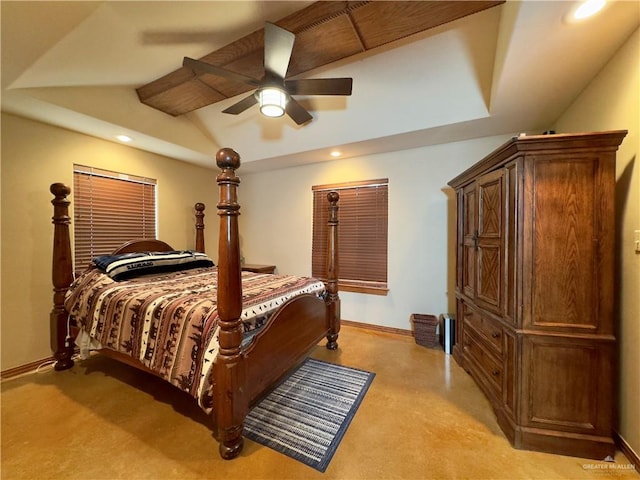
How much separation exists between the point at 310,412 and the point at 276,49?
2.47 metres

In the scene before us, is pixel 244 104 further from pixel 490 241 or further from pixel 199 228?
pixel 490 241

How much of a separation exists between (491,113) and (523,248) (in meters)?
1.46

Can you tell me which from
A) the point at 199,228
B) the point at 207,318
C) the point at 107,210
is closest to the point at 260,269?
the point at 199,228

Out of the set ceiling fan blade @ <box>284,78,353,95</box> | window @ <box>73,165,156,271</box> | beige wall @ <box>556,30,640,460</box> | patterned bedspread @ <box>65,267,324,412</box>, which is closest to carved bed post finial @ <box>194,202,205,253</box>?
window @ <box>73,165,156,271</box>

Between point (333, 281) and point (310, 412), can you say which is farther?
point (333, 281)

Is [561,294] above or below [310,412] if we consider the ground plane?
above

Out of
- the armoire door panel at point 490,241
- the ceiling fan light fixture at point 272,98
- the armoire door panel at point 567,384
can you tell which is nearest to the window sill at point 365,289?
the armoire door panel at point 490,241

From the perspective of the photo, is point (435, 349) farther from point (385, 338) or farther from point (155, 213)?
point (155, 213)

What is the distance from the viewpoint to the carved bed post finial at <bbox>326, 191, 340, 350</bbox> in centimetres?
272

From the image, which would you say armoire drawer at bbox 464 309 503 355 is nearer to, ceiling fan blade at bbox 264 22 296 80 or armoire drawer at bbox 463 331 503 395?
armoire drawer at bbox 463 331 503 395

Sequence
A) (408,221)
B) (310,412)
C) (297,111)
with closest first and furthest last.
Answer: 1. (310,412)
2. (297,111)
3. (408,221)

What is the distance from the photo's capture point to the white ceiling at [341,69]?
1550 millimetres

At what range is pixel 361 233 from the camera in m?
3.56

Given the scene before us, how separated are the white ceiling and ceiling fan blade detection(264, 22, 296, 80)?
0.34 m
